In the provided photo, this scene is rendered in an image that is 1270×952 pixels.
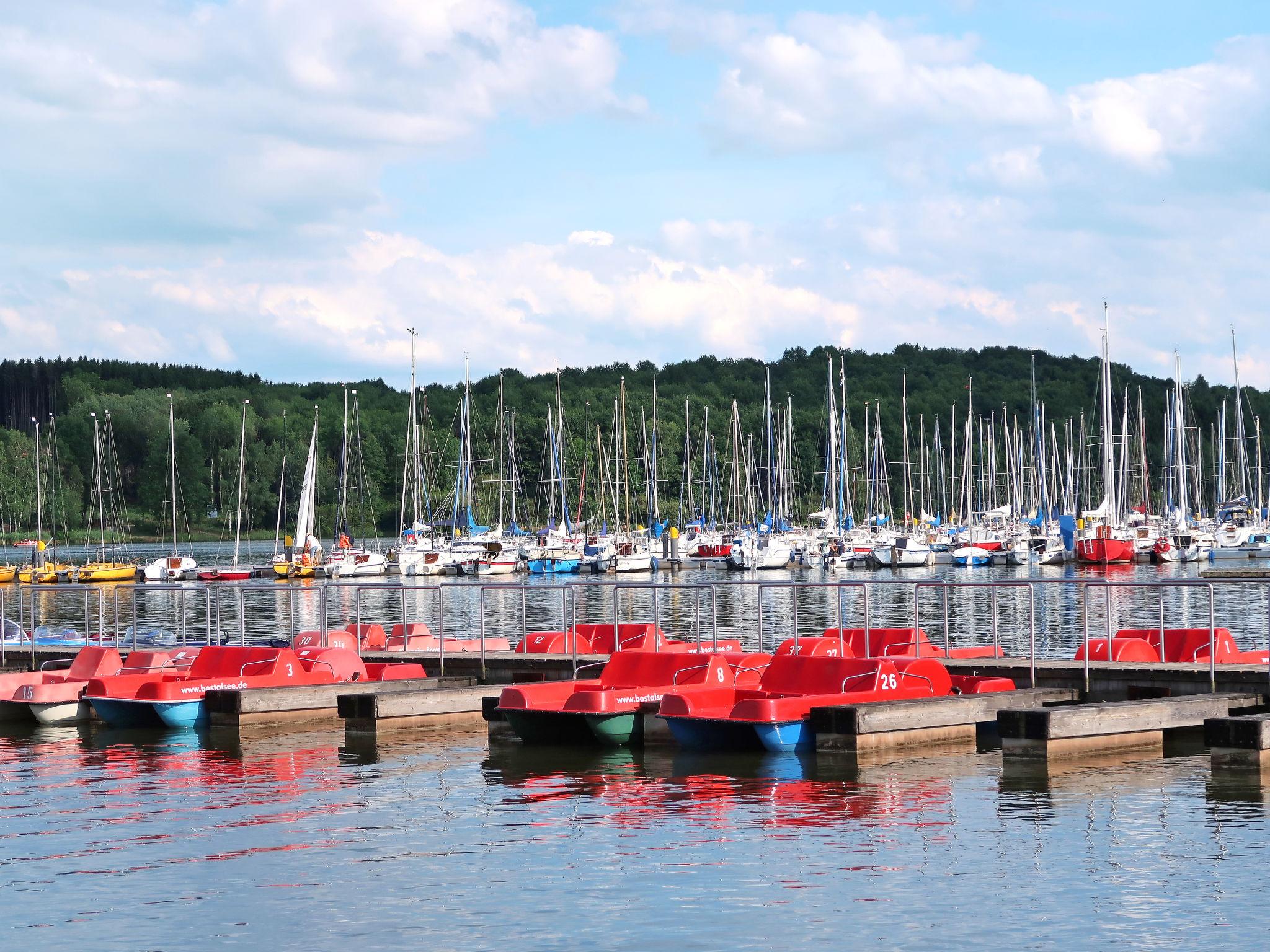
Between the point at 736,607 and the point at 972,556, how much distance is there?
4472 centimetres

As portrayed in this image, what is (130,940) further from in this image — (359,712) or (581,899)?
(359,712)

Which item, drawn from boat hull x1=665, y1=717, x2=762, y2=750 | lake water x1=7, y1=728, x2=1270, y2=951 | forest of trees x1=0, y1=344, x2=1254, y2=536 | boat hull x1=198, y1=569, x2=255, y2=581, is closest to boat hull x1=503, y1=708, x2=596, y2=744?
lake water x1=7, y1=728, x2=1270, y2=951

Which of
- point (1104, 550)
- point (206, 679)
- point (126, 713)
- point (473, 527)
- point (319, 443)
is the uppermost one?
point (319, 443)

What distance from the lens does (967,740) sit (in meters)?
26.2

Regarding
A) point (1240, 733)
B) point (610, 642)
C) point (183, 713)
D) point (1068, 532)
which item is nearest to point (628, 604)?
point (1068, 532)

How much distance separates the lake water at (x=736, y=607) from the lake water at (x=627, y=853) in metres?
14.6

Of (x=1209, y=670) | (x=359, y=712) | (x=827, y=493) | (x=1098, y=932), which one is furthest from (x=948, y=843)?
(x=827, y=493)

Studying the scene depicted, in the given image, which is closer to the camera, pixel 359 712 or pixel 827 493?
pixel 359 712

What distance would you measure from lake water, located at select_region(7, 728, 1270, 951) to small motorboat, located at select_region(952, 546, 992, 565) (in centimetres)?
8981

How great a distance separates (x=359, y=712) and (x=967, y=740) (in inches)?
421

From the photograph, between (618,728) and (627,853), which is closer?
(627,853)

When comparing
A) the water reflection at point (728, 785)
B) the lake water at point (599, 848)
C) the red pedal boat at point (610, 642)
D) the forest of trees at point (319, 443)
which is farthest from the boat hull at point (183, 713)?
the forest of trees at point (319, 443)

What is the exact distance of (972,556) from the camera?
4486 inches

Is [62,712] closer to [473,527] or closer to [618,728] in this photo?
[618,728]
